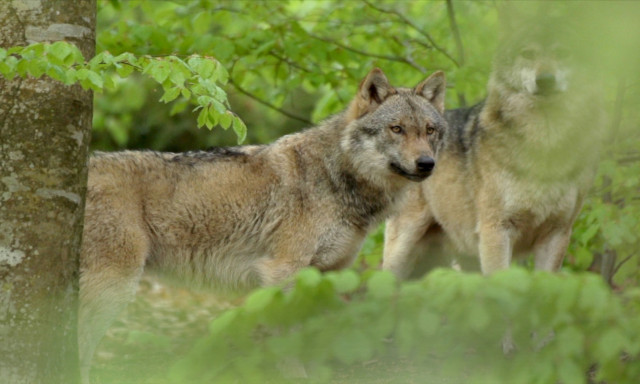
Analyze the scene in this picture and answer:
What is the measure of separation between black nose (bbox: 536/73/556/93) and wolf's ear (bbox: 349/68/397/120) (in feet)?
4.00

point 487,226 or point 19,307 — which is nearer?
point 19,307

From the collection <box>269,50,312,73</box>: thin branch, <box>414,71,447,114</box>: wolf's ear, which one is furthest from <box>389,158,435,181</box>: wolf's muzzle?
<box>269,50,312,73</box>: thin branch

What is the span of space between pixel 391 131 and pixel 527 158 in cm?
138

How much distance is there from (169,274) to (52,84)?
2.25 m

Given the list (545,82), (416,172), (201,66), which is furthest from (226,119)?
(545,82)

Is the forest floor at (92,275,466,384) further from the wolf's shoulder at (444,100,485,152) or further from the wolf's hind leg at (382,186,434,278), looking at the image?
the wolf's shoulder at (444,100,485,152)

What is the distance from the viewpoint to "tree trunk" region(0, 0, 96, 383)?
13.0 feet

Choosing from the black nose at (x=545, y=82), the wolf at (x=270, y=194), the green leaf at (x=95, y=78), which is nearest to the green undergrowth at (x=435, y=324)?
the green leaf at (x=95, y=78)

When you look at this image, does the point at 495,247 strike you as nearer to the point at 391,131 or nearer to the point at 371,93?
the point at 391,131

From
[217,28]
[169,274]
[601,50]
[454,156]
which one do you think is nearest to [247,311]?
[601,50]

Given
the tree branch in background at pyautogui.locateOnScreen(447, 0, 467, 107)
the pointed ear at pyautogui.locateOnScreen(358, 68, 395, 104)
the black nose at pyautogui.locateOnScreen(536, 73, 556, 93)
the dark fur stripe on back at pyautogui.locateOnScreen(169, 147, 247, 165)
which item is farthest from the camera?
the tree branch in background at pyautogui.locateOnScreen(447, 0, 467, 107)

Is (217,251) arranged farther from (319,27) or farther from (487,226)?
(319,27)

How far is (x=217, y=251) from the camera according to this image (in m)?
6.05

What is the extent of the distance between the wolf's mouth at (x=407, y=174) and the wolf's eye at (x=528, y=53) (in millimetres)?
1474
